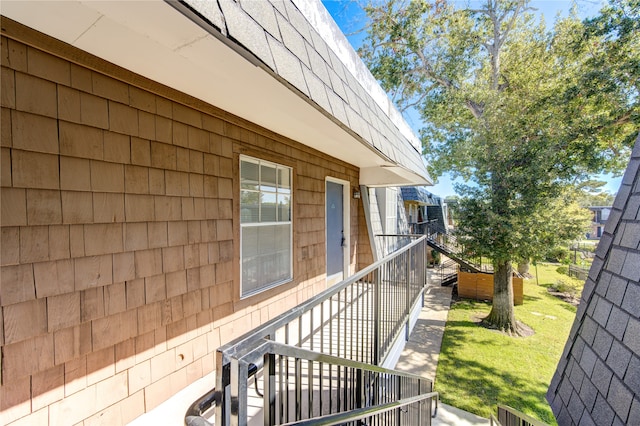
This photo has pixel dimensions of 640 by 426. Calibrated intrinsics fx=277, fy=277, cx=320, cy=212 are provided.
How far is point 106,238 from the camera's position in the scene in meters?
1.93

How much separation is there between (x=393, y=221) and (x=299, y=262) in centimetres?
633

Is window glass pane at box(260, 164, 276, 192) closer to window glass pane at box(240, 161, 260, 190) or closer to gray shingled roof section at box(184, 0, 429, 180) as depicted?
window glass pane at box(240, 161, 260, 190)

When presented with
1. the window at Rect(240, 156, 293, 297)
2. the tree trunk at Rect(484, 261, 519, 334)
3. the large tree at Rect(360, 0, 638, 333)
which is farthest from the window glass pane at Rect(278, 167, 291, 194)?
the tree trunk at Rect(484, 261, 519, 334)

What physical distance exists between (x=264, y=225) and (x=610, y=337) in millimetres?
3138

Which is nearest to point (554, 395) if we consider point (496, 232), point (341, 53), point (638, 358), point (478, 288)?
point (638, 358)

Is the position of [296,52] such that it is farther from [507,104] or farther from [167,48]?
[507,104]


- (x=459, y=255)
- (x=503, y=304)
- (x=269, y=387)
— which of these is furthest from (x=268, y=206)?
(x=503, y=304)

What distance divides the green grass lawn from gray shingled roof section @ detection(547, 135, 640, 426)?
384 cm

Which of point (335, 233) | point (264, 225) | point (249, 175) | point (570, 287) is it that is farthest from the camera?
point (570, 287)

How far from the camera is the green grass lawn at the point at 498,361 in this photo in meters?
5.42

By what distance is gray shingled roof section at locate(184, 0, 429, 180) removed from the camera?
122cm

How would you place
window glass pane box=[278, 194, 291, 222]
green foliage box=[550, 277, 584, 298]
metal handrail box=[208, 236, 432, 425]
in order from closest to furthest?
metal handrail box=[208, 236, 432, 425]
window glass pane box=[278, 194, 291, 222]
green foliage box=[550, 277, 584, 298]

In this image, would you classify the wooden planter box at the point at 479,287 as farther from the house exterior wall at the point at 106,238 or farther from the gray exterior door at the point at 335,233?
the house exterior wall at the point at 106,238

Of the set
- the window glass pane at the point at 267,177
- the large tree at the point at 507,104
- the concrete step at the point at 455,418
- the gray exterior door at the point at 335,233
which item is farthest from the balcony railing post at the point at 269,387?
the large tree at the point at 507,104
